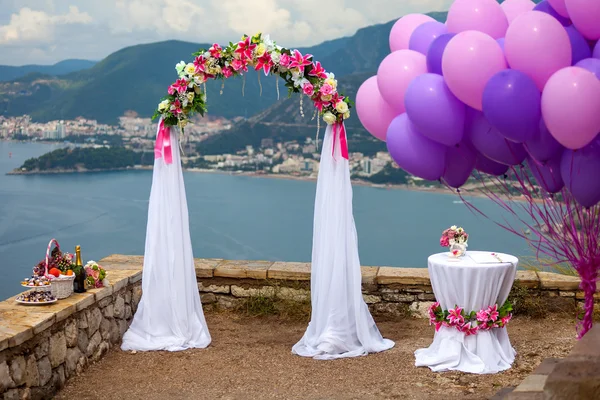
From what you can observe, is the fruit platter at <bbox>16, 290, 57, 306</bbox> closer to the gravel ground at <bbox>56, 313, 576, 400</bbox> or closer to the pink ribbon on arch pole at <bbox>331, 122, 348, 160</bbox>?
the gravel ground at <bbox>56, 313, 576, 400</bbox>

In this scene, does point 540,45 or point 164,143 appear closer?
point 540,45

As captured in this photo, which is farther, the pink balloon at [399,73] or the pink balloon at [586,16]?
the pink balloon at [399,73]

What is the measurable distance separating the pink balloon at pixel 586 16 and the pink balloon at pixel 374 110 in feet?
4.45

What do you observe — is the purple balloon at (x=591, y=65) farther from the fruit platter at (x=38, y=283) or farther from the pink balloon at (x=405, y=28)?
the fruit platter at (x=38, y=283)

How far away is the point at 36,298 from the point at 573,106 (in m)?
3.64

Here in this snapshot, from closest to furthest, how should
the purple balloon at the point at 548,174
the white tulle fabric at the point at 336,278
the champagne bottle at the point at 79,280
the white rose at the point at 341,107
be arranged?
the purple balloon at the point at 548,174
the champagne bottle at the point at 79,280
the white tulle fabric at the point at 336,278
the white rose at the point at 341,107

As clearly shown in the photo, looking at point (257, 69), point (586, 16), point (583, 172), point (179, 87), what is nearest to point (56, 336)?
point (179, 87)

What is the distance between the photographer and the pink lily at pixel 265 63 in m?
5.79

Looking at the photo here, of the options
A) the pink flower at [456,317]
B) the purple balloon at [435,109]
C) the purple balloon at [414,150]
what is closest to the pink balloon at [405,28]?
the purple balloon at [414,150]

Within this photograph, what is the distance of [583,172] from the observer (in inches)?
137

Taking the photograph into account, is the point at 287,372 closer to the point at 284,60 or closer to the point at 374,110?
the point at 374,110

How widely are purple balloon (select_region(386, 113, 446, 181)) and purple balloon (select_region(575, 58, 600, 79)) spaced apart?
3.32ft

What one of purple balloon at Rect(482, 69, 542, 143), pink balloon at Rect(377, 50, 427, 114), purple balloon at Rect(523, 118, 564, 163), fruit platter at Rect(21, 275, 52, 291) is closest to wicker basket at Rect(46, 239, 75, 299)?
fruit platter at Rect(21, 275, 52, 291)

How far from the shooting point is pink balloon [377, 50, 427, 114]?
418cm
